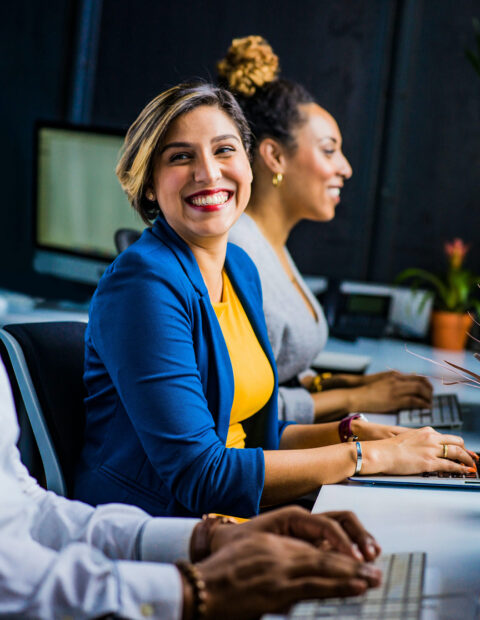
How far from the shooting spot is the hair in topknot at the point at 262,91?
2094 mm

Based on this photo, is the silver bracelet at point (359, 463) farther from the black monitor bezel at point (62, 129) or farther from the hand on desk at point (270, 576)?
the black monitor bezel at point (62, 129)

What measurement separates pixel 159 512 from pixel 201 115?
783mm

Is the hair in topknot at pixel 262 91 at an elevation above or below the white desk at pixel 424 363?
above

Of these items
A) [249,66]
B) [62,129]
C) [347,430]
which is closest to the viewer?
[347,430]

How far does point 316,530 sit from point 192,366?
0.41m

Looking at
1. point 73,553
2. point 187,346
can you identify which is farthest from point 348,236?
point 73,553

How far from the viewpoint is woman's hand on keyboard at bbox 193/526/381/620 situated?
864 mm

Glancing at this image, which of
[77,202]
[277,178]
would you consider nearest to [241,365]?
[277,178]

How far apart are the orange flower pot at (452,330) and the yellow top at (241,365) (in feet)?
4.54

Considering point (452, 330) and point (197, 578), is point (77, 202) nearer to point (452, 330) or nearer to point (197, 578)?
point (452, 330)

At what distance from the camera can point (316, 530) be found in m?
1.00

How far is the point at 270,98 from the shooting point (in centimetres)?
211

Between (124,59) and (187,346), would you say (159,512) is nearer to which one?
(187,346)

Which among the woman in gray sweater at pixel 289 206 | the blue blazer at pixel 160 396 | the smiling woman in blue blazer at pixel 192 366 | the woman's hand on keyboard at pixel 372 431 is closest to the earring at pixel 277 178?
the woman in gray sweater at pixel 289 206
